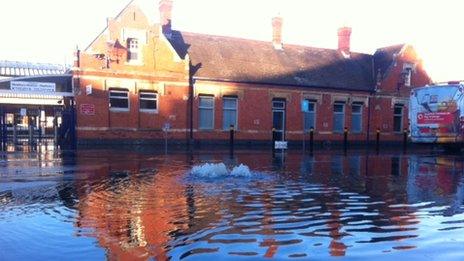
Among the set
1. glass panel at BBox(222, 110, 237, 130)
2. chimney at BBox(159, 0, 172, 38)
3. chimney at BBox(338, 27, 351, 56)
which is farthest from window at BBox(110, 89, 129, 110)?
chimney at BBox(338, 27, 351, 56)

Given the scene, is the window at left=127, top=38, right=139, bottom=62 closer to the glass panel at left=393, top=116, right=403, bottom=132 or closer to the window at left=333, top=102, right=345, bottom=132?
the window at left=333, top=102, right=345, bottom=132

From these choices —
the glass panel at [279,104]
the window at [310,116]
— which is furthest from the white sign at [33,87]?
the window at [310,116]

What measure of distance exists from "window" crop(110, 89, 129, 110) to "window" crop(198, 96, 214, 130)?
4.53m

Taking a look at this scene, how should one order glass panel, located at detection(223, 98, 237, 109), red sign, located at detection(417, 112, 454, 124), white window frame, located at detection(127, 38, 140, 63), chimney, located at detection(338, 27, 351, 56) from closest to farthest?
red sign, located at detection(417, 112, 454, 124) < white window frame, located at detection(127, 38, 140, 63) < glass panel, located at detection(223, 98, 237, 109) < chimney, located at detection(338, 27, 351, 56)

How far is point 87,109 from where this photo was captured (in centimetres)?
2566

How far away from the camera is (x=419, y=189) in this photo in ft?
35.1

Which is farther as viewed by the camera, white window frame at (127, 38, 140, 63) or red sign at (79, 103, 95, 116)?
white window frame at (127, 38, 140, 63)

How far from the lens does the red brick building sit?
2617cm

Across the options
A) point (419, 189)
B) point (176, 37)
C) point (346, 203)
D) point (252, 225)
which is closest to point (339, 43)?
point (176, 37)

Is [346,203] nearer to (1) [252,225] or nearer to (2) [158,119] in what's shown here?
(1) [252,225]

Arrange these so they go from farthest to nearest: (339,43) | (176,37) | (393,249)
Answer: (339,43)
(176,37)
(393,249)

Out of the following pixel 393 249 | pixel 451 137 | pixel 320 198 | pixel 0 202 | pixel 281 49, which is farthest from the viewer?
pixel 281 49

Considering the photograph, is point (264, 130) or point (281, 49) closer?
point (264, 130)

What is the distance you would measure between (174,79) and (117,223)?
21.4 meters
